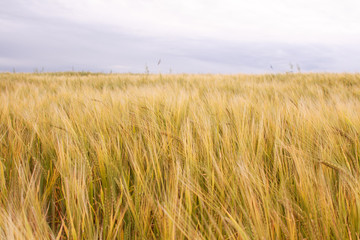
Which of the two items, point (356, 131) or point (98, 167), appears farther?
point (356, 131)

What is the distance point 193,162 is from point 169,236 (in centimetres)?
27

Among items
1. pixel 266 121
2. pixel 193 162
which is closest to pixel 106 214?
pixel 193 162

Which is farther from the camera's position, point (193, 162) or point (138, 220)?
point (193, 162)

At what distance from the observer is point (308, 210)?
477mm

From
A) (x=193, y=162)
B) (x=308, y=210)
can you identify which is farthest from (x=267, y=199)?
(x=193, y=162)

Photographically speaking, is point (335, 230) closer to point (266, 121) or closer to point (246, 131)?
point (246, 131)

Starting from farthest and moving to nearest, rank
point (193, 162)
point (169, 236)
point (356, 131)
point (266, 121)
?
1. point (266, 121)
2. point (356, 131)
3. point (193, 162)
4. point (169, 236)

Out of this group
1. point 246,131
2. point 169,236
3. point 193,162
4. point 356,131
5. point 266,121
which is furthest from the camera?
point 266,121

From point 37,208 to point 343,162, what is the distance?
2.71ft

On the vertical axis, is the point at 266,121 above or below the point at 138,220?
above

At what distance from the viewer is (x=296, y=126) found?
39.7 inches

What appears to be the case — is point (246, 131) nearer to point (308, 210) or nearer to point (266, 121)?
point (266, 121)

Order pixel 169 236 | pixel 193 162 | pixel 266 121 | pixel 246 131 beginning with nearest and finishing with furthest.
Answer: pixel 169 236 < pixel 193 162 < pixel 246 131 < pixel 266 121

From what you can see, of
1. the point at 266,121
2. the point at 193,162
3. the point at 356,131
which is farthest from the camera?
the point at 266,121
